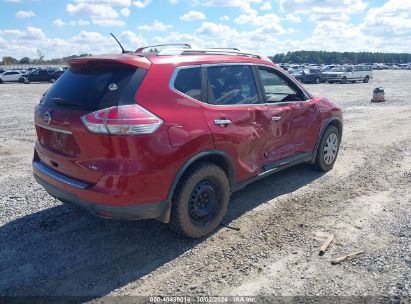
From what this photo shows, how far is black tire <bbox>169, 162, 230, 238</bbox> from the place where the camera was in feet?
12.4

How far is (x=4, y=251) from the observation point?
3850 millimetres

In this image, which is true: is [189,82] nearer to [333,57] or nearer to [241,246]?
[241,246]

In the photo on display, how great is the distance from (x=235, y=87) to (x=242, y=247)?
5.89 ft

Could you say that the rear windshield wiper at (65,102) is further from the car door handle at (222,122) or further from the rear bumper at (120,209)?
the car door handle at (222,122)

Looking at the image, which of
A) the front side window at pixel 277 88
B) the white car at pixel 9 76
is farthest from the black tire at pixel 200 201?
the white car at pixel 9 76

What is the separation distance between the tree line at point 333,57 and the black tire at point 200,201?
115069mm

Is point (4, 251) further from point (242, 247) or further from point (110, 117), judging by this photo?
point (242, 247)

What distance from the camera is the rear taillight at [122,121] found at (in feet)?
10.9

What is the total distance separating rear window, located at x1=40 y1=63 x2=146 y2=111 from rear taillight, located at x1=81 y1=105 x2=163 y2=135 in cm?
8

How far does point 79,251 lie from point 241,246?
1634 millimetres

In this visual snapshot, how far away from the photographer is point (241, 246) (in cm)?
396

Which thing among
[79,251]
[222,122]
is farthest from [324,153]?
[79,251]

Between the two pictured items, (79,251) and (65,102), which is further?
(79,251)

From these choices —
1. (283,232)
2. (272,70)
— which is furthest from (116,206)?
(272,70)
